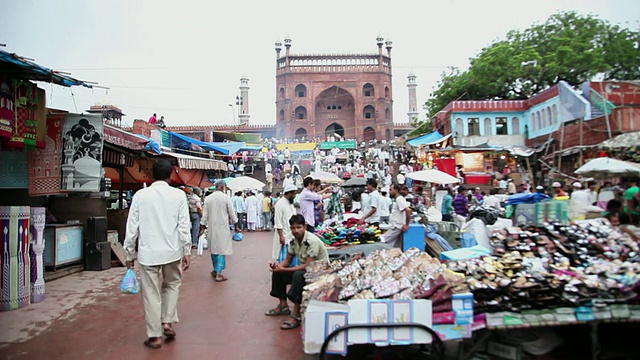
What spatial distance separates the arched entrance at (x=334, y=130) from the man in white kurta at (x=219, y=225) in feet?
136

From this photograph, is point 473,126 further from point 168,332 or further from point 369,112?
point 168,332

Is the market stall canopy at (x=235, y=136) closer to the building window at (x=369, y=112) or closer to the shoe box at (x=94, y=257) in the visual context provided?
the building window at (x=369, y=112)

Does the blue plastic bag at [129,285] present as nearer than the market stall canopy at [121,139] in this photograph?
Yes

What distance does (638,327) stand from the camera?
11.5 feet

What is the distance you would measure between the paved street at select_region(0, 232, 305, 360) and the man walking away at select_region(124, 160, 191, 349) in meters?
0.28

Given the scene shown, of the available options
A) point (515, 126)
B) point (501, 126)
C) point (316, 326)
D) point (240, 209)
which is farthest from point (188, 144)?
point (515, 126)

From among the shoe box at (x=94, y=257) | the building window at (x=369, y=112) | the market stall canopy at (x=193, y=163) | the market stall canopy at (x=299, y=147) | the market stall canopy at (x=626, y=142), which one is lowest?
the shoe box at (x=94, y=257)

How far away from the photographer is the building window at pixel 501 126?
80.6 feet

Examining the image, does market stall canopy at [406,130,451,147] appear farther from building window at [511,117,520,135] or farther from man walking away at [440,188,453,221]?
man walking away at [440,188,453,221]

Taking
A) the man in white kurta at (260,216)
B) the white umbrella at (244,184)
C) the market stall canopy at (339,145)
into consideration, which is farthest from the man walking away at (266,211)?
the market stall canopy at (339,145)

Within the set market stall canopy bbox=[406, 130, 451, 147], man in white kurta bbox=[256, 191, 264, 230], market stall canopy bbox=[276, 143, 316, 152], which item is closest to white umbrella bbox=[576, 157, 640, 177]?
man in white kurta bbox=[256, 191, 264, 230]

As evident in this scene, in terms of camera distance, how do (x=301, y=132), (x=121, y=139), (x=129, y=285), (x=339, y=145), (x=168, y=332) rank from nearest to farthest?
A: (x=168, y=332), (x=129, y=285), (x=121, y=139), (x=339, y=145), (x=301, y=132)

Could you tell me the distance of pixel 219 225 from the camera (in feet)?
21.6

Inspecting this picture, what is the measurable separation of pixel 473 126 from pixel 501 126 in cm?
176
